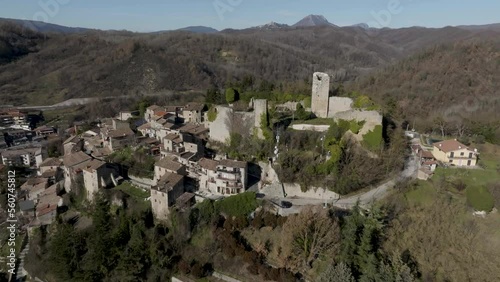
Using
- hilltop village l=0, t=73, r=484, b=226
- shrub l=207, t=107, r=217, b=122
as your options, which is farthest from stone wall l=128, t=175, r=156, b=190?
shrub l=207, t=107, r=217, b=122

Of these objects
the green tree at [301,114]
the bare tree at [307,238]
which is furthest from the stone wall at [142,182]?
the bare tree at [307,238]

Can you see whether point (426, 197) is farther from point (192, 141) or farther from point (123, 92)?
point (123, 92)

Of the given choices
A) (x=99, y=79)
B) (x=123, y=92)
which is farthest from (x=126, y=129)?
(x=99, y=79)

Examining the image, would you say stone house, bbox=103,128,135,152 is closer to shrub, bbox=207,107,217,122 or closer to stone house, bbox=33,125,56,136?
shrub, bbox=207,107,217,122

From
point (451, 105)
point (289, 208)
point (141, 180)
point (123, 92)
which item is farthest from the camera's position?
point (123, 92)

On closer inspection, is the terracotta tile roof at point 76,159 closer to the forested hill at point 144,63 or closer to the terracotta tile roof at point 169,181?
the terracotta tile roof at point 169,181

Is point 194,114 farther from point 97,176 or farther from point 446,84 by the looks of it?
point 446,84

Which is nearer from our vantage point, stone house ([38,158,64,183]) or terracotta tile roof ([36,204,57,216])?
terracotta tile roof ([36,204,57,216])
